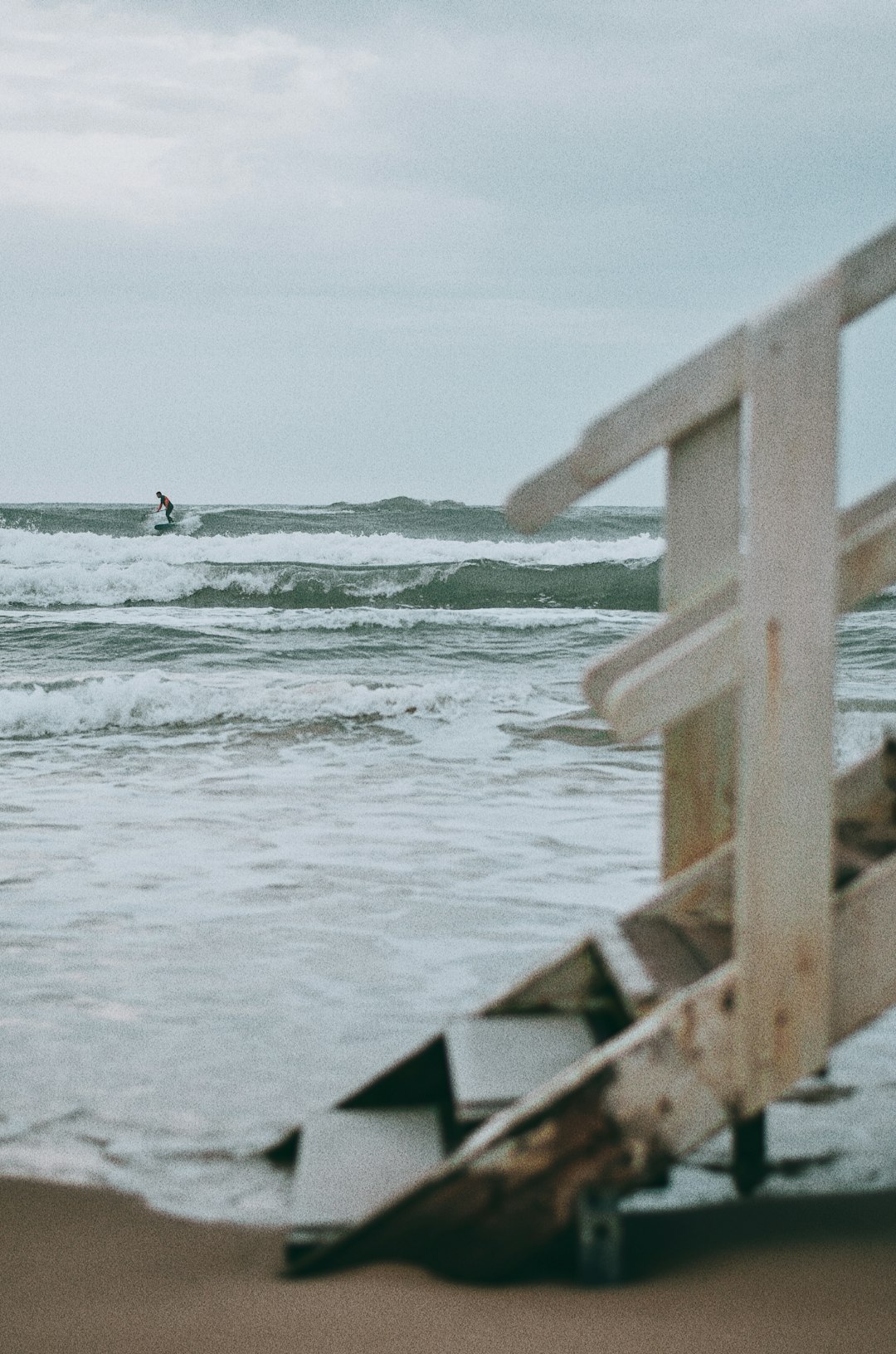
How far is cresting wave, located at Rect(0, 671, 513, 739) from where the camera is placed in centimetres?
1088

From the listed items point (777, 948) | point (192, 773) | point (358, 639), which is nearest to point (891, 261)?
point (777, 948)

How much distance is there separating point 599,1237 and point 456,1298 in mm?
256

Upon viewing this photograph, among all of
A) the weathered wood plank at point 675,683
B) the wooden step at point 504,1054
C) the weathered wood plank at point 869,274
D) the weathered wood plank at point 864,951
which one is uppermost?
the weathered wood plank at point 869,274

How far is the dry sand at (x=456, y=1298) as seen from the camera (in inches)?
82.3

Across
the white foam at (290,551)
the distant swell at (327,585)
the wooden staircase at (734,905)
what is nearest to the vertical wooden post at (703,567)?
the wooden staircase at (734,905)

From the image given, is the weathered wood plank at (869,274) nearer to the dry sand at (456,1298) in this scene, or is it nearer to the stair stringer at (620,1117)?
the stair stringer at (620,1117)

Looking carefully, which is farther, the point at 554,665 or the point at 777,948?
the point at 554,665

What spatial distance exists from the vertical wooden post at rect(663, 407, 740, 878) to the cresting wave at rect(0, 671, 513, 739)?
807 centimetres

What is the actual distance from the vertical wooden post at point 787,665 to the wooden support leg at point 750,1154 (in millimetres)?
528

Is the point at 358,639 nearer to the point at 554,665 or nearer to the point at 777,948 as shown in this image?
the point at 554,665

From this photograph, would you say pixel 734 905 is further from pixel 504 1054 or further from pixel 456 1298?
pixel 456 1298

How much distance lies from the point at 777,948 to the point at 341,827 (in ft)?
16.0

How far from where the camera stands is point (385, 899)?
17.7 ft

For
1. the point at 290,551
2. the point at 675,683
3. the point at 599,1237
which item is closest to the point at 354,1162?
the point at 599,1237
